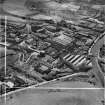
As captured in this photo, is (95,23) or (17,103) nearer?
(17,103)

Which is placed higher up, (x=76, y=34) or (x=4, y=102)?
(x=76, y=34)

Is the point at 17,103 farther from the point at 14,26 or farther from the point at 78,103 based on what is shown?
the point at 14,26

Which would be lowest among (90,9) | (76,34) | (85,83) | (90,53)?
(85,83)

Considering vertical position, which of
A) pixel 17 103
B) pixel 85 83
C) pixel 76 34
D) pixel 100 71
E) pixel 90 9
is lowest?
pixel 17 103

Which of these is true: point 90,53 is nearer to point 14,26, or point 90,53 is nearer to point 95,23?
point 95,23

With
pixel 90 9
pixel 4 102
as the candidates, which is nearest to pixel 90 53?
pixel 90 9

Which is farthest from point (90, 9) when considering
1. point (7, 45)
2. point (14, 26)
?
point (7, 45)

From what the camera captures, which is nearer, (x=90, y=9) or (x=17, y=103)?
(x=17, y=103)

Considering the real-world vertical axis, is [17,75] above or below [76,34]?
below

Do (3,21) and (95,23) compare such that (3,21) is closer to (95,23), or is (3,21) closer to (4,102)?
(4,102)
